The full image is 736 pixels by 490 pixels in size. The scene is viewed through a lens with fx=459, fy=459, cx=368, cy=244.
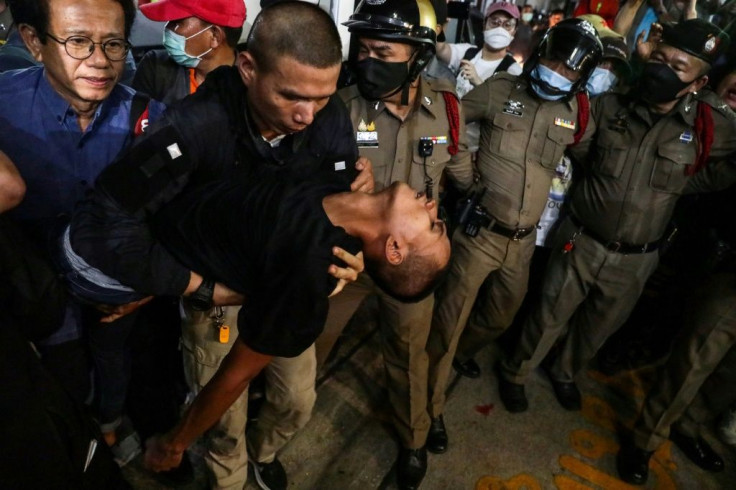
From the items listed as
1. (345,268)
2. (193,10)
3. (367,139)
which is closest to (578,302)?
(367,139)

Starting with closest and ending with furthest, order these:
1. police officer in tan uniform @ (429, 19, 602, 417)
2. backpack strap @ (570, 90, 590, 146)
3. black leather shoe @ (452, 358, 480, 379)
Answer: police officer in tan uniform @ (429, 19, 602, 417) < backpack strap @ (570, 90, 590, 146) < black leather shoe @ (452, 358, 480, 379)

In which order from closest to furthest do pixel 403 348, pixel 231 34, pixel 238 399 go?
pixel 238 399 → pixel 403 348 → pixel 231 34

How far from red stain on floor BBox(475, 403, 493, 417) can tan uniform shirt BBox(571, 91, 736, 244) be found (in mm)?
1440

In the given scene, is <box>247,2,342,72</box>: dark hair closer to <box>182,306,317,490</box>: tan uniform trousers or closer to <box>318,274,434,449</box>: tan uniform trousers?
<box>182,306,317,490</box>: tan uniform trousers

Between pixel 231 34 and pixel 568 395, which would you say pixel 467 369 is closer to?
pixel 568 395

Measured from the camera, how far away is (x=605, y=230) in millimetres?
3008

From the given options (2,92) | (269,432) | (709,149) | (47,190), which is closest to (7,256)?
(47,190)

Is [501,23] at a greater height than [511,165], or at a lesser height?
greater

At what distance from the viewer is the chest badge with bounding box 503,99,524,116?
292cm

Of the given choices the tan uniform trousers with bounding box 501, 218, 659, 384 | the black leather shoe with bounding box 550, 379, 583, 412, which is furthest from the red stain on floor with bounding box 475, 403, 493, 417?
the black leather shoe with bounding box 550, 379, 583, 412

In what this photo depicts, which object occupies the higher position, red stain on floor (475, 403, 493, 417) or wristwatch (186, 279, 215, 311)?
wristwatch (186, 279, 215, 311)

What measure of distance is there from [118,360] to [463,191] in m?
2.22

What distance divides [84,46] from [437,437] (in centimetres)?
278

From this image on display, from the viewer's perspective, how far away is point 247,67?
1.69 meters
